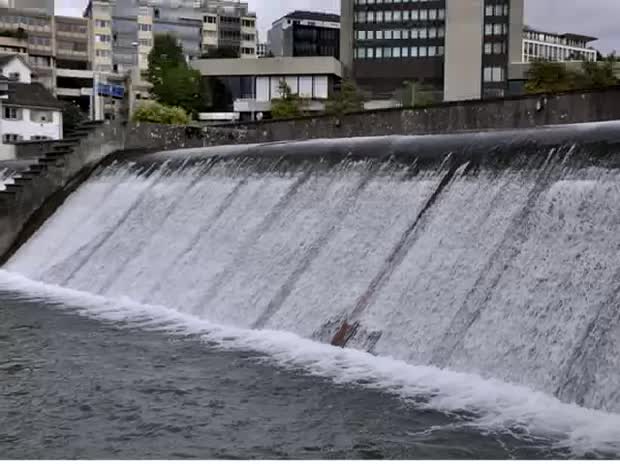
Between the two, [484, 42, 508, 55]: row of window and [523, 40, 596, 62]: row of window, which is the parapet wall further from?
[523, 40, 596, 62]: row of window

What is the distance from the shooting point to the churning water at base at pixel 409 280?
8.04m

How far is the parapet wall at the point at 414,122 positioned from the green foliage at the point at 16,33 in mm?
59338

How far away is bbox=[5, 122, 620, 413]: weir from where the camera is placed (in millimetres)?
8594

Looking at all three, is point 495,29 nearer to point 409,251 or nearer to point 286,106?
point 286,106

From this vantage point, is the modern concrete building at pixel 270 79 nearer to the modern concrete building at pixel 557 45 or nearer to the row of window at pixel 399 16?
the row of window at pixel 399 16

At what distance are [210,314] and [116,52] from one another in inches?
3514

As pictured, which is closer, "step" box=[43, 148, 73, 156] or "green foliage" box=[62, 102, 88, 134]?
"step" box=[43, 148, 73, 156]

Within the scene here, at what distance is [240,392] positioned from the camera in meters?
8.72

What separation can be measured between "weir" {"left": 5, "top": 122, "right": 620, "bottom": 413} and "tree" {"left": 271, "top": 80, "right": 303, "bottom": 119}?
36.3 m

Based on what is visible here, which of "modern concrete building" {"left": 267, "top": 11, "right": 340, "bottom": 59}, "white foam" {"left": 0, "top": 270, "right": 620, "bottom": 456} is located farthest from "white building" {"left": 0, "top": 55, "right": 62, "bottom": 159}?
"modern concrete building" {"left": 267, "top": 11, "right": 340, "bottom": 59}

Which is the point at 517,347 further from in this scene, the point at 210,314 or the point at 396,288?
the point at 210,314

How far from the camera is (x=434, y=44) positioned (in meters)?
78.3

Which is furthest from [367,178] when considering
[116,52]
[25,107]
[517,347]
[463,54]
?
[116,52]

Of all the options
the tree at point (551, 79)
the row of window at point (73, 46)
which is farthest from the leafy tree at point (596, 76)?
the row of window at point (73, 46)
